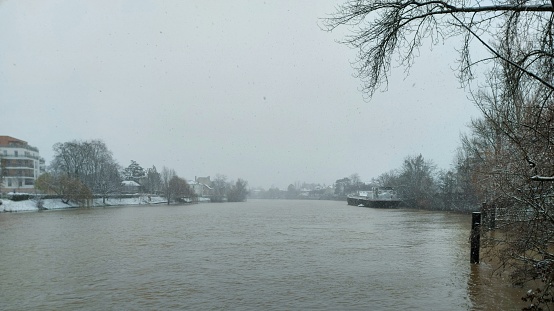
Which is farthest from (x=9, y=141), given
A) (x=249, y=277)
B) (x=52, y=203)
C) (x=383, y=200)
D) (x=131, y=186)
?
(x=249, y=277)

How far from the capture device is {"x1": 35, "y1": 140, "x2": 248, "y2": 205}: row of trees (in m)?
64.0

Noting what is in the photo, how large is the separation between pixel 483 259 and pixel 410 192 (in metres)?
60.7

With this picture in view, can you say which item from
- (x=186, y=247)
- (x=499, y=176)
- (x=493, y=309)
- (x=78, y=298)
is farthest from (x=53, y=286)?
(x=499, y=176)

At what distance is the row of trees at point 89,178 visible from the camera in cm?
6400

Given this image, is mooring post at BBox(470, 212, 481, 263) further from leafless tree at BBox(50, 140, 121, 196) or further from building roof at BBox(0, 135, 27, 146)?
building roof at BBox(0, 135, 27, 146)

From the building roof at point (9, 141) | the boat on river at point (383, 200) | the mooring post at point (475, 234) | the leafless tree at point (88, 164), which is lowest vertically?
the boat on river at point (383, 200)

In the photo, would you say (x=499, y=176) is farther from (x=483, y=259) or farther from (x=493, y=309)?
(x=483, y=259)

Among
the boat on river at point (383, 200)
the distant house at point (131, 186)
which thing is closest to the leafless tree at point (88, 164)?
the distant house at point (131, 186)

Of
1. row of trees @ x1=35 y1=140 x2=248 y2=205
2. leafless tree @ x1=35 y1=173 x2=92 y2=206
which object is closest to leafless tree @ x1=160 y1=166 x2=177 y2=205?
row of trees @ x1=35 y1=140 x2=248 y2=205

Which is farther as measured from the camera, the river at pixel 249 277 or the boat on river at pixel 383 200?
the boat on river at pixel 383 200

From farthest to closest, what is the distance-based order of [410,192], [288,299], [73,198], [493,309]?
[410,192] < [73,198] < [288,299] < [493,309]

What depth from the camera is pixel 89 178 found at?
7669 cm

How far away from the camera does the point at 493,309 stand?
26.1 ft

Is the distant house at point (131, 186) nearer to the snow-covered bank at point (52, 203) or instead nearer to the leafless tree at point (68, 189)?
the snow-covered bank at point (52, 203)
